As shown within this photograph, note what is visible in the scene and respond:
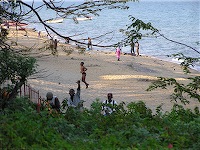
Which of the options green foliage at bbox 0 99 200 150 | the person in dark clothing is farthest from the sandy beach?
green foliage at bbox 0 99 200 150

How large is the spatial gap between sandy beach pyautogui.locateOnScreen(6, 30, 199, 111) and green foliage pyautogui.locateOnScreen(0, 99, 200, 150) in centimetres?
742

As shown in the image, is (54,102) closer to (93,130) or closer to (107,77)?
(93,130)

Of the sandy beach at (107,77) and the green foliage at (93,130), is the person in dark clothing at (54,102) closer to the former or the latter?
the green foliage at (93,130)

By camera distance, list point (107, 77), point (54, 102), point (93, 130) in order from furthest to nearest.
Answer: point (107, 77) → point (54, 102) → point (93, 130)

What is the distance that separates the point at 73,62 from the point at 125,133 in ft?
77.7


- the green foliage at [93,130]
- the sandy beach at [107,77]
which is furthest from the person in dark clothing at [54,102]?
the sandy beach at [107,77]

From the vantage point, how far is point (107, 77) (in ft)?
84.9

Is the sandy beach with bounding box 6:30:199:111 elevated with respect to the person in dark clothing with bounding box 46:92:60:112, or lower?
lower

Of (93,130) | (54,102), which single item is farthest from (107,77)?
(93,130)

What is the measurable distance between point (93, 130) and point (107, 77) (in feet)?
60.2

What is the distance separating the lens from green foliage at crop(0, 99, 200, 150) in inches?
250

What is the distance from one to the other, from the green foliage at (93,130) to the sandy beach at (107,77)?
24.4ft

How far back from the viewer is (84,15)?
8555 mm

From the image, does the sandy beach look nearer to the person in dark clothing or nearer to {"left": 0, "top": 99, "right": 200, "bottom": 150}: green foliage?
the person in dark clothing
